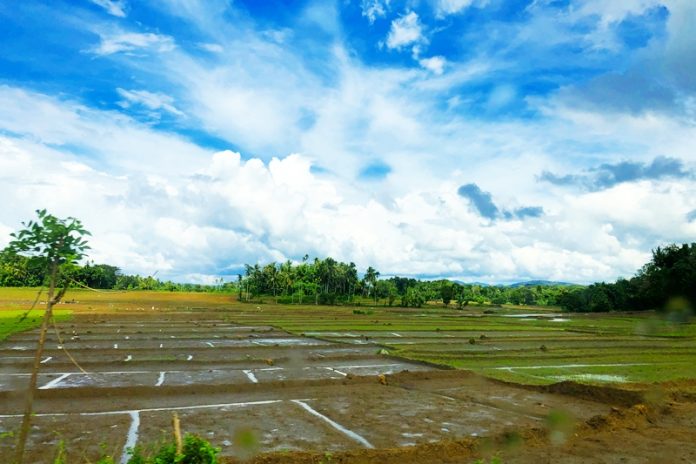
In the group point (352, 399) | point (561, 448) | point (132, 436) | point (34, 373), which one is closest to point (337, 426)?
point (352, 399)

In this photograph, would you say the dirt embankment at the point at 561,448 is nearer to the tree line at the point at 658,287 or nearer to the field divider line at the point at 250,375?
the field divider line at the point at 250,375

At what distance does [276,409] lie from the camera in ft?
45.9

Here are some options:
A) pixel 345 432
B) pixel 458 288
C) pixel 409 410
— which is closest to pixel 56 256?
pixel 345 432

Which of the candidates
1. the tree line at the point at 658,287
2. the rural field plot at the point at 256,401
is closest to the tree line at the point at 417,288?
the tree line at the point at 658,287

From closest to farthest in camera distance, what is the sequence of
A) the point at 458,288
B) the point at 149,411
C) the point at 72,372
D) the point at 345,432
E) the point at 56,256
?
the point at 56,256, the point at 345,432, the point at 149,411, the point at 72,372, the point at 458,288

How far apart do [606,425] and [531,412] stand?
2.18 m

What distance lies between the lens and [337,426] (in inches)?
481

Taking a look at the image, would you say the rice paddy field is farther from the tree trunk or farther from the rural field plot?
the tree trunk

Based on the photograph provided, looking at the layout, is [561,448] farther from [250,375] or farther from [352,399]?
[250,375]

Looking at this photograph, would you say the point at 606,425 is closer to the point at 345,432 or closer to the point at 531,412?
the point at 531,412

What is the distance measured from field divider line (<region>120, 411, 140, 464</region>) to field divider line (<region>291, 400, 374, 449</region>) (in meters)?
4.37

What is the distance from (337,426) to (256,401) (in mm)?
3848

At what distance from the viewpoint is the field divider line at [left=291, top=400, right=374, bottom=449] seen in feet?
35.7

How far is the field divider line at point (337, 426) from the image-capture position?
10881 mm
